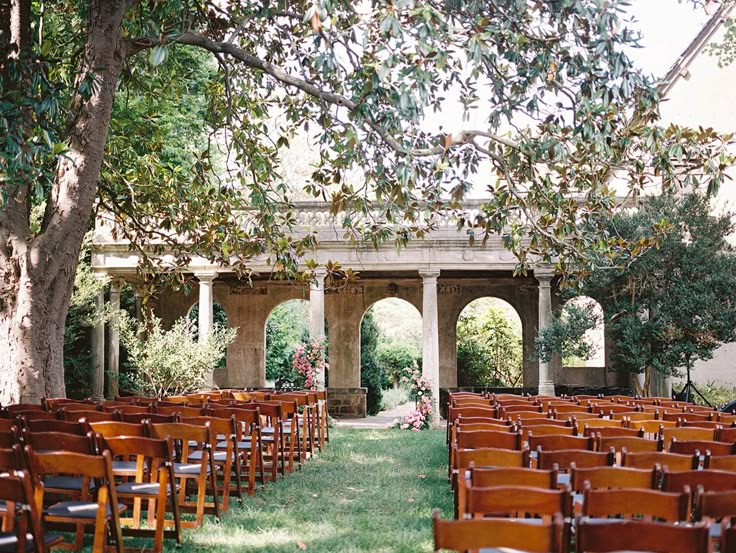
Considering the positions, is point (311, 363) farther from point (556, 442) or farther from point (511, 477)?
point (511, 477)

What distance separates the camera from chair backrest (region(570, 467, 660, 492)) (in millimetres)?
4441

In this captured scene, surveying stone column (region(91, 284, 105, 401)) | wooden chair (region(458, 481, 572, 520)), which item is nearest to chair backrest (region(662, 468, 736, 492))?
wooden chair (region(458, 481, 572, 520))

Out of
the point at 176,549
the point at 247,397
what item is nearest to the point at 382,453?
the point at 247,397

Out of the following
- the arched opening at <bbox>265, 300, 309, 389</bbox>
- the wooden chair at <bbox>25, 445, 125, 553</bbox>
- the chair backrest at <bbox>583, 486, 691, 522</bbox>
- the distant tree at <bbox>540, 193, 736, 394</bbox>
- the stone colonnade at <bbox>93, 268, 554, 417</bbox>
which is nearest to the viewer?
the chair backrest at <bbox>583, 486, 691, 522</bbox>

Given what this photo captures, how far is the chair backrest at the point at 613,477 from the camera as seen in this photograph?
4441 mm

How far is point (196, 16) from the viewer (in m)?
10.1

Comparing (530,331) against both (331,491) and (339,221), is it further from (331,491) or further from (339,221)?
(331,491)

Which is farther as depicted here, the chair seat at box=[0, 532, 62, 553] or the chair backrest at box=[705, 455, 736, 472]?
the chair backrest at box=[705, 455, 736, 472]

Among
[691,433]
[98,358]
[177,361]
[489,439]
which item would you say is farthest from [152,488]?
[98,358]

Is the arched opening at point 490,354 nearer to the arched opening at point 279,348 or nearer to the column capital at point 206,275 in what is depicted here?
the arched opening at point 279,348

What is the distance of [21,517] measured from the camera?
4141 mm

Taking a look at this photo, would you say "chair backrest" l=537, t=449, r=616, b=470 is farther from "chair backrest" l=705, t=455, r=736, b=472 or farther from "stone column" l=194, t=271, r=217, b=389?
"stone column" l=194, t=271, r=217, b=389

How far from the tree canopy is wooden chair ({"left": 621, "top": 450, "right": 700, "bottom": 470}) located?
10.2ft

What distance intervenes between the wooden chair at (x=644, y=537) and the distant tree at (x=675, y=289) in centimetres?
1203
